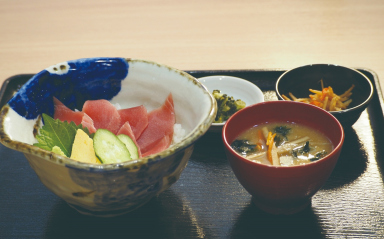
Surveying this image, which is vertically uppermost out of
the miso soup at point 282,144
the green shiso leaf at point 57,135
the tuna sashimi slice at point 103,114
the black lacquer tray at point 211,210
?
the green shiso leaf at point 57,135

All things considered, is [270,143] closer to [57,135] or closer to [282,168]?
[282,168]

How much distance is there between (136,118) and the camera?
121cm

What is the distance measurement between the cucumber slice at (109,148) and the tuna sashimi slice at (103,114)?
0.13m

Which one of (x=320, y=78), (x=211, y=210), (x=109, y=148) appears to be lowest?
(x=211, y=210)

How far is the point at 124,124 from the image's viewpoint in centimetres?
115

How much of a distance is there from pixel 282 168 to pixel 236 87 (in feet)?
2.20

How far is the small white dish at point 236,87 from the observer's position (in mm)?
1459

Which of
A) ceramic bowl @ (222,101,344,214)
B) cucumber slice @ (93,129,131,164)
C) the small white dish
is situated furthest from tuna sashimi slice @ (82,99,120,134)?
the small white dish

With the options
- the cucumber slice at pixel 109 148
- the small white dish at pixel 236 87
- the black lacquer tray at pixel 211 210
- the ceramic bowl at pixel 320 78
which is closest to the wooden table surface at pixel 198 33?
the small white dish at pixel 236 87

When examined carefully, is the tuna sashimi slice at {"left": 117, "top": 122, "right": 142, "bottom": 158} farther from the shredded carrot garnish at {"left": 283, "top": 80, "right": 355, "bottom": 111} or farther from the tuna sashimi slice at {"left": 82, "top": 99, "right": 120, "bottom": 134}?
the shredded carrot garnish at {"left": 283, "top": 80, "right": 355, "bottom": 111}

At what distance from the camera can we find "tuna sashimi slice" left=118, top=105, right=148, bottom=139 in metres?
1.18

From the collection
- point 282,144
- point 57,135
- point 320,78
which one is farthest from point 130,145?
point 320,78

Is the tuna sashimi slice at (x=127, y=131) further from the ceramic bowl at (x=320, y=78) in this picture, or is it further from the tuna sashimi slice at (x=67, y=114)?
the ceramic bowl at (x=320, y=78)

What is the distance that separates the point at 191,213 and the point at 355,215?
41 cm
